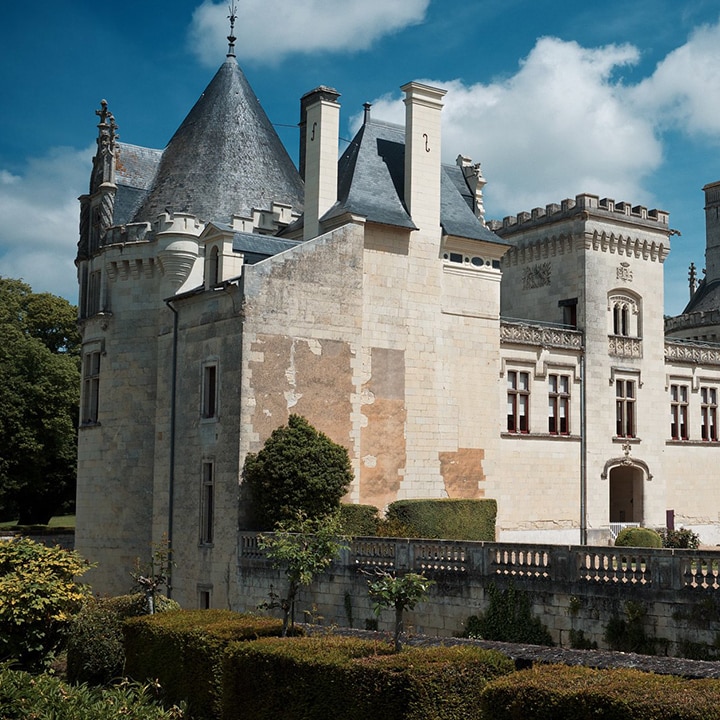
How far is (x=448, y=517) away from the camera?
2722 cm

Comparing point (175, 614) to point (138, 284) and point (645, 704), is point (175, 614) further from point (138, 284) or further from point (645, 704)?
point (138, 284)

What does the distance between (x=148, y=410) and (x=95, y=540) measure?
13.0 feet

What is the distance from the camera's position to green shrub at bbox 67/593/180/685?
1848 cm

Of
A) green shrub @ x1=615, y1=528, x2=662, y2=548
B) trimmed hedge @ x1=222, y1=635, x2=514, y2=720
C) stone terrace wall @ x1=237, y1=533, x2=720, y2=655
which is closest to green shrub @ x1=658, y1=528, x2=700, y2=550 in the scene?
green shrub @ x1=615, y1=528, x2=662, y2=548

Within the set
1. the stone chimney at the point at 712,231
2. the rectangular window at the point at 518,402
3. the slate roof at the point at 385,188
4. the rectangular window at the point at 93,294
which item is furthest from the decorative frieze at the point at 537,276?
the stone chimney at the point at 712,231

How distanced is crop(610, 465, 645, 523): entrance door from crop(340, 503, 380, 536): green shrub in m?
12.2

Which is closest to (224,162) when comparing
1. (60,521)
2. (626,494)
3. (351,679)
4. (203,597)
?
(203,597)

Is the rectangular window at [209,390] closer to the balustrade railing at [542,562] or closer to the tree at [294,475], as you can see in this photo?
the tree at [294,475]

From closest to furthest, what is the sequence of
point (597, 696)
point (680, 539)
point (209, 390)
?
point (597, 696) < point (209, 390) < point (680, 539)

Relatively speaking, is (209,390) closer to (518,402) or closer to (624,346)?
(518,402)

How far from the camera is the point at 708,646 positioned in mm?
15703

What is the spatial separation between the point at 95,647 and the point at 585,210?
22.0 metres

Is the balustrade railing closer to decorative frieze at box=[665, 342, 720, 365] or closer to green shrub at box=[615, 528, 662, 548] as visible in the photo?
green shrub at box=[615, 528, 662, 548]

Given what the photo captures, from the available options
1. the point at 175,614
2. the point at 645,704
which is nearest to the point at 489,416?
the point at 175,614
